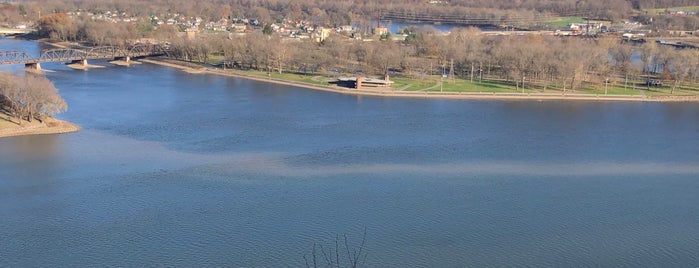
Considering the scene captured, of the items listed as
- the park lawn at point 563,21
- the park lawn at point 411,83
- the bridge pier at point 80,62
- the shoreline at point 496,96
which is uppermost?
the park lawn at point 563,21

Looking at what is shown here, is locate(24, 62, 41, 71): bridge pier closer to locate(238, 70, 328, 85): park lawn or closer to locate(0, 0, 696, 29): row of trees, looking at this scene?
locate(238, 70, 328, 85): park lawn

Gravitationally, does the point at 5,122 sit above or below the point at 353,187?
above

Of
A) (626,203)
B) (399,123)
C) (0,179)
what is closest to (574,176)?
(626,203)

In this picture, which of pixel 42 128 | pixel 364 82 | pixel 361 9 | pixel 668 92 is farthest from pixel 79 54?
pixel 361 9

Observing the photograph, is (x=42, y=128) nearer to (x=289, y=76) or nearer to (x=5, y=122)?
(x=5, y=122)

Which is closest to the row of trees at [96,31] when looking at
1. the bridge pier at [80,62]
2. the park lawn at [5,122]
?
the bridge pier at [80,62]

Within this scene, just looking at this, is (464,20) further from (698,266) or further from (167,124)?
(698,266)

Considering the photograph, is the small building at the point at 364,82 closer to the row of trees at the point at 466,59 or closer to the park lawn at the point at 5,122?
A: the row of trees at the point at 466,59
